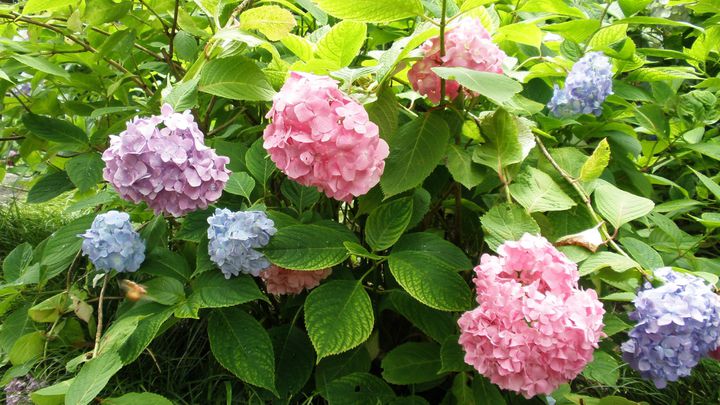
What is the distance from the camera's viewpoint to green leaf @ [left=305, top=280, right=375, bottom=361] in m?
0.88

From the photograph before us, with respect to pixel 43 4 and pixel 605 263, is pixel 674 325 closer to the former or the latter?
pixel 605 263

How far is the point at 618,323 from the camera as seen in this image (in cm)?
96

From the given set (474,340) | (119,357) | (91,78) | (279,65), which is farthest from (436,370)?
(91,78)

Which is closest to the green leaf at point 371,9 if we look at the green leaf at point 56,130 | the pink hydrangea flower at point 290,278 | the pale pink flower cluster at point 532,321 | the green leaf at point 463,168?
the green leaf at point 463,168

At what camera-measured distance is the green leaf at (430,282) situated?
34.2 inches

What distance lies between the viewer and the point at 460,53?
926mm

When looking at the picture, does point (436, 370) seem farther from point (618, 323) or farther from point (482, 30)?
point (482, 30)

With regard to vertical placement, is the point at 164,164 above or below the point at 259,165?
above

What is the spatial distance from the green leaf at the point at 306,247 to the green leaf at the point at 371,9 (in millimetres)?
326

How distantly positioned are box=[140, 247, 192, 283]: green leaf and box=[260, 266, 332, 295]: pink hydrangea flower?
14 cm

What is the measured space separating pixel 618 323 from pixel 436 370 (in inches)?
11.4

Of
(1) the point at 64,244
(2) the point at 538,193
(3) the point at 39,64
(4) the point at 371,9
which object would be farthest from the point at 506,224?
(3) the point at 39,64

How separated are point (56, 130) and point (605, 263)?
3.54 ft

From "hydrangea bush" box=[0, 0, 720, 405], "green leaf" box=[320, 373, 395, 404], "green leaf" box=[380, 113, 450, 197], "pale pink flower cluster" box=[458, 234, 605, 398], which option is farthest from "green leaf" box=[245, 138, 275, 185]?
"pale pink flower cluster" box=[458, 234, 605, 398]
